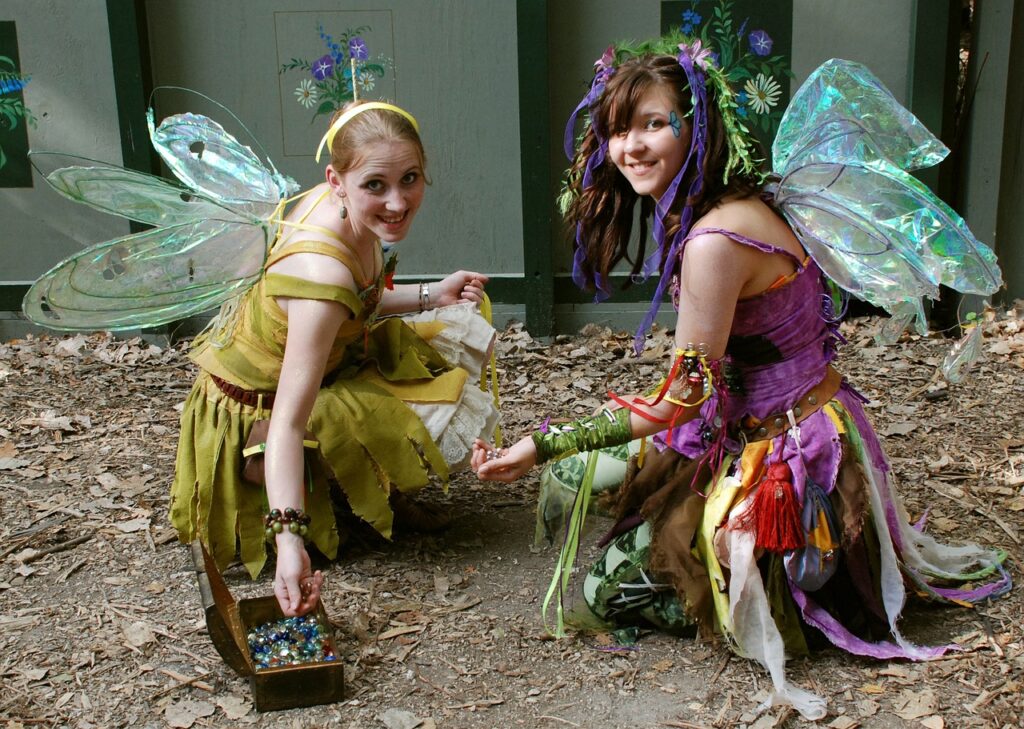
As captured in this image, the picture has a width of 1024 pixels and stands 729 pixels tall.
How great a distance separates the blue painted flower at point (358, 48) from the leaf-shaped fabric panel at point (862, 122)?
2.77 m

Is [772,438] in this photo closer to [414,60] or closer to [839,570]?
[839,570]

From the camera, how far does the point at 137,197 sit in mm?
2600

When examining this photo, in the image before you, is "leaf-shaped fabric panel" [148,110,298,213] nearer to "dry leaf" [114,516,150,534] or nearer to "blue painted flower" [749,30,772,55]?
"dry leaf" [114,516,150,534]

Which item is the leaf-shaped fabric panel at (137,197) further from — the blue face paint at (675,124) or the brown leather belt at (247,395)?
the blue face paint at (675,124)

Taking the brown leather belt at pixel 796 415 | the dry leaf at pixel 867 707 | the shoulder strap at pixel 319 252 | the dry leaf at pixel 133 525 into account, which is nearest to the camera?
the dry leaf at pixel 867 707

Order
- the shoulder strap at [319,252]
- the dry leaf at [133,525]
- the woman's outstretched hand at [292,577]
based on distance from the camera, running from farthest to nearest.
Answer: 1. the dry leaf at [133,525]
2. the shoulder strap at [319,252]
3. the woman's outstretched hand at [292,577]

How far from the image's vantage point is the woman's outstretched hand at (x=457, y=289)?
10.4ft

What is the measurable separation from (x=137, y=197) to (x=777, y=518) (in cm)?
167

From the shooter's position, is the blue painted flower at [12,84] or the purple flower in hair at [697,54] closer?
the purple flower in hair at [697,54]

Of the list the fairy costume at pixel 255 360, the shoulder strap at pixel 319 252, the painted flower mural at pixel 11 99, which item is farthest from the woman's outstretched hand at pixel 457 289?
the painted flower mural at pixel 11 99

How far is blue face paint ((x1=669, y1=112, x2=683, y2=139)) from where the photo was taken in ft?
7.69

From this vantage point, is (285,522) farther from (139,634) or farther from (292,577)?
(139,634)

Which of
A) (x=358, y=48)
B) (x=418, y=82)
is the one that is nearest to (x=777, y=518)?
(x=418, y=82)

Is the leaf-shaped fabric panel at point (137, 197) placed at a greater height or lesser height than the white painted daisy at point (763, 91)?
lesser
